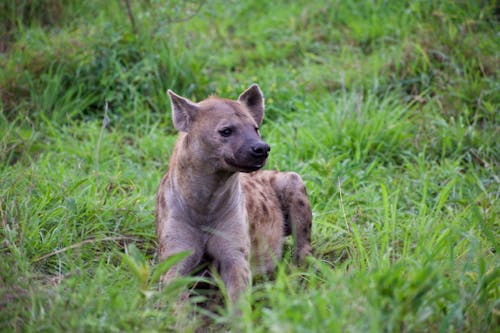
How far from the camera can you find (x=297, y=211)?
4.50 metres

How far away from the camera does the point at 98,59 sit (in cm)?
648

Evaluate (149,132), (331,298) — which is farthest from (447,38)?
(331,298)

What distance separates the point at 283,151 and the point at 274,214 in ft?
4.07

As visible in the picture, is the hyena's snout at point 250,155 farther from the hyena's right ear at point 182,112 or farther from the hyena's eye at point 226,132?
the hyena's right ear at point 182,112

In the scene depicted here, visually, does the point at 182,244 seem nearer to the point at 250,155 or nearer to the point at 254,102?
the point at 250,155

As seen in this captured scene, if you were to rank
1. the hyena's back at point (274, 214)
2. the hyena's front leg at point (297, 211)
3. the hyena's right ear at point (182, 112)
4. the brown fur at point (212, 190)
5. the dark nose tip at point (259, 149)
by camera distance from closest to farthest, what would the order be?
the dark nose tip at point (259, 149), the brown fur at point (212, 190), the hyena's right ear at point (182, 112), the hyena's back at point (274, 214), the hyena's front leg at point (297, 211)

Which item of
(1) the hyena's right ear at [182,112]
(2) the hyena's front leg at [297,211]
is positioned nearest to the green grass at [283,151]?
(2) the hyena's front leg at [297,211]

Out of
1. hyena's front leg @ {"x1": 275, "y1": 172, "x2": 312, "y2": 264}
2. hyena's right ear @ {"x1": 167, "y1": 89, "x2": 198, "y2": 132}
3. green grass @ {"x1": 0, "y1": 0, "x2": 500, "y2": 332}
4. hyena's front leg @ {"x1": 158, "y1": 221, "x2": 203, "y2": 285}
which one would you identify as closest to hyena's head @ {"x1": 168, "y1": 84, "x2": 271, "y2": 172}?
hyena's right ear @ {"x1": 167, "y1": 89, "x2": 198, "y2": 132}

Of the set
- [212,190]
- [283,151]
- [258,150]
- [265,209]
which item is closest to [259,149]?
[258,150]

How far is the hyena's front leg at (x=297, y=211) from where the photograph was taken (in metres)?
4.43

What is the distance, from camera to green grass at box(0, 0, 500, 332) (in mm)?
2992

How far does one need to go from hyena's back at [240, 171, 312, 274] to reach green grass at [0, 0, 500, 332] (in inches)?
6.0

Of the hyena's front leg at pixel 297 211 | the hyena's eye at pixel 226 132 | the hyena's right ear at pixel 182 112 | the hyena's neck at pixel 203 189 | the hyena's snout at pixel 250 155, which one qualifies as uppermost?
the hyena's right ear at pixel 182 112

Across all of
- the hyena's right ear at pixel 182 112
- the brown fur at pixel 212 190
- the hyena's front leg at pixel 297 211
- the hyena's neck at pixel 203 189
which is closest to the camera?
the brown fur at pixel 212 190
